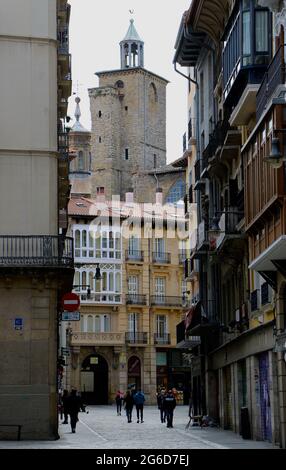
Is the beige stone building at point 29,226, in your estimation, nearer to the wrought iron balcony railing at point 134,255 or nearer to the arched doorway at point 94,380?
the arched doorway at point 94,380

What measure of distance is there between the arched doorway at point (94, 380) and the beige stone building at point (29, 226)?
55.6 metres

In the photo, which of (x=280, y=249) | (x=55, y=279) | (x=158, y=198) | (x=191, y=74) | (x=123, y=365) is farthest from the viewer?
(x=158, y=198)

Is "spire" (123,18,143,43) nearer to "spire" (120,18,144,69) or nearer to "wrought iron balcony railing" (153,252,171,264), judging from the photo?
"spire" (120,18,144,69)

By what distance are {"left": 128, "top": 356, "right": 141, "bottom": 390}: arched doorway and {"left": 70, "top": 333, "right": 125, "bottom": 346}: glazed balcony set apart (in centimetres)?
238

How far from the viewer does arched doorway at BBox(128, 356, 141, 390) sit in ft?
299

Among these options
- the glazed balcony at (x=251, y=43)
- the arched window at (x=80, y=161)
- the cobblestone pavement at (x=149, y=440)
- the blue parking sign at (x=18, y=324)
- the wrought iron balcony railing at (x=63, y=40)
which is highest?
the arched window at (x=80, y=161)

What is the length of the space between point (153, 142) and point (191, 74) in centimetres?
9638

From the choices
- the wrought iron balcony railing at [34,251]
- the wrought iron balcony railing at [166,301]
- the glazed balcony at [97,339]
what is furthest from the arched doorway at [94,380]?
the wrought iron balcony railing at [34,251]

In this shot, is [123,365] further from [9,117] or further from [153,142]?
[153,142]

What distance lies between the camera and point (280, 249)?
25328 mm

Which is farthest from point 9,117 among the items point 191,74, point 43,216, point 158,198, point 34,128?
point 158,198

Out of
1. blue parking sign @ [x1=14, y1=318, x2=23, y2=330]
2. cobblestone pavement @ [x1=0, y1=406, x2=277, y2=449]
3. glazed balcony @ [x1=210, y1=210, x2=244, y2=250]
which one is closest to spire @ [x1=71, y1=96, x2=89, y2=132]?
cobblestone pavement @ [x1=0, y1=406, x2=277, y2=449]

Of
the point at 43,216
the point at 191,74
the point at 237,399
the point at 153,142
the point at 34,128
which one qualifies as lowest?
the point at 237,399

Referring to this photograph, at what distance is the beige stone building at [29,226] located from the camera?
3166cm
